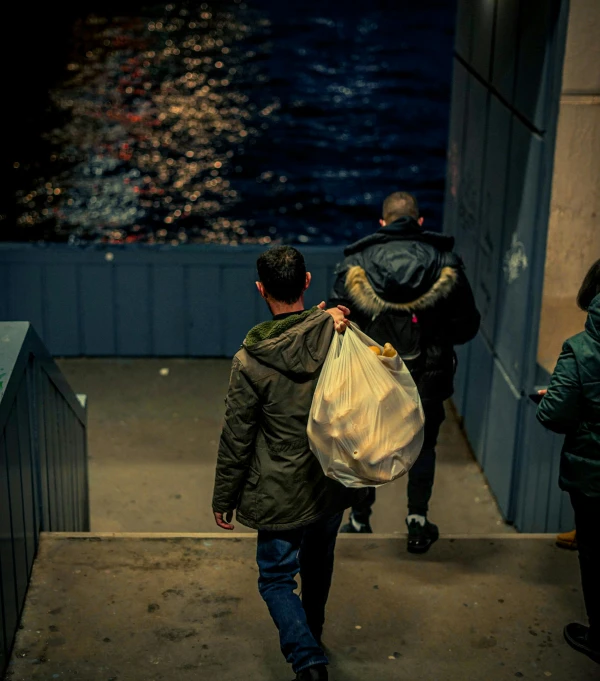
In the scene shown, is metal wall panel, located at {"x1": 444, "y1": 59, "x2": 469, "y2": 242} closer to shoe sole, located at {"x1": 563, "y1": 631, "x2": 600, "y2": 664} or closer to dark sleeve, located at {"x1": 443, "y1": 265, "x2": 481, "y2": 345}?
dark sleeve, located at {"x1": 443, "y1": 265, "x2": 481, "y2": 345}

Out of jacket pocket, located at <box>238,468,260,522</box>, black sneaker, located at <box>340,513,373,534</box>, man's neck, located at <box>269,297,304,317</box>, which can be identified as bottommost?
black sneaker, located at <box>340,513,373,534</box>

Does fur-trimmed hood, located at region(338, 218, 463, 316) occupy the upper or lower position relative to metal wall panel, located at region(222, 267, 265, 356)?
upper

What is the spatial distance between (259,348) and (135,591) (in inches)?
60.2

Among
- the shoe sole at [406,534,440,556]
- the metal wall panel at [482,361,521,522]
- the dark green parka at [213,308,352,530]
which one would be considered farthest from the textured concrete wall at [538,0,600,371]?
the dark green parka at [213,308,352,530]

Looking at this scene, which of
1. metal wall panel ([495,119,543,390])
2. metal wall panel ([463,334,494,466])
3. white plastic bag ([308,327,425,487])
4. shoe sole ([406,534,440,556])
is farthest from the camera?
metal wall panel ([463,334,494,466])

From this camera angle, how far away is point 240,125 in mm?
21531

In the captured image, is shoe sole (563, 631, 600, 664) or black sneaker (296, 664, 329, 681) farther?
shoe sole (563, 631, 600, 664)

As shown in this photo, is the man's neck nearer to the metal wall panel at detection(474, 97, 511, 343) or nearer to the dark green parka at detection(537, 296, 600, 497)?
the dark green parka at detection(537, 296, 600, 497)

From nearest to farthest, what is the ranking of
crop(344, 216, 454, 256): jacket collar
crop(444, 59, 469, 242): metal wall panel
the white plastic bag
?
the white plastic bag → crop(344, 216, 454, 256): jacket collar → crop(444, 59, 469, 242): metal wall panel

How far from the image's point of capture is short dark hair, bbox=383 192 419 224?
15.7 ft

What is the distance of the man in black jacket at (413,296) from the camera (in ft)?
15.3

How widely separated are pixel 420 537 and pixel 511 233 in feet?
6.17

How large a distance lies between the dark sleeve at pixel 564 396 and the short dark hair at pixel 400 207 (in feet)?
4.42

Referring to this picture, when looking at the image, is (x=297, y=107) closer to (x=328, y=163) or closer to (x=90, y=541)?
(x=328, y=163)
